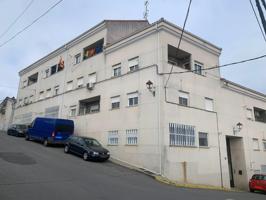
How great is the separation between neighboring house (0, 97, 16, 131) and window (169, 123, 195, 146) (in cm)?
3003

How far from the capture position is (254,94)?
27.1m

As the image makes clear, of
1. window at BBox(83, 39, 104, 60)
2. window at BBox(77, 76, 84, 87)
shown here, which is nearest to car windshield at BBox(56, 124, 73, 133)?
window at BBox(77, 76, 84, 87)

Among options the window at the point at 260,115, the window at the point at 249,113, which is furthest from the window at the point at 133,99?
the window at the point at 260,115

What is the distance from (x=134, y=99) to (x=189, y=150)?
5299 millimetres

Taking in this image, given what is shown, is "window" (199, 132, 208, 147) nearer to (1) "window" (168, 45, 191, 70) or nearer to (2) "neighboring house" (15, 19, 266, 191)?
(2) "neighboring house" (15, 19, 266, 191)

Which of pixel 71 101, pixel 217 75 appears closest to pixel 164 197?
pixel 217 75

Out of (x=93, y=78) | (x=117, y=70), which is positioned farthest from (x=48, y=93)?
(x=117, y=70)

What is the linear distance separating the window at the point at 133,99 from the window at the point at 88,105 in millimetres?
5272

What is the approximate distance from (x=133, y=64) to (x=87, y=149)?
25.3 feet

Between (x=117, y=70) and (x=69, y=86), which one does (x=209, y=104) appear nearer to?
(x=117, y=70)

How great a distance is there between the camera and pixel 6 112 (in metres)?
41.5

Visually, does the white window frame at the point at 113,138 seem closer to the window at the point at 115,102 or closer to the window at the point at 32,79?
the window at the point at 115,102

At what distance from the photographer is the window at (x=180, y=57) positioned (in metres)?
20.5

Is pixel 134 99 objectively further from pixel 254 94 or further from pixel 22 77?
pixel 22 77
